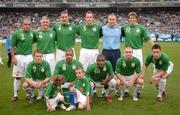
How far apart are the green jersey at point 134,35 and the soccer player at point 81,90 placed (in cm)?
218

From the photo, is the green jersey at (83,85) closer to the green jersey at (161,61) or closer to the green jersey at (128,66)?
the green jersey at (128,66)

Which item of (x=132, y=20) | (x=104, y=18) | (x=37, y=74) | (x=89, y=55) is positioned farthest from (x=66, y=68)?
(x=104, y=18)

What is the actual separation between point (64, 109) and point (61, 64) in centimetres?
125

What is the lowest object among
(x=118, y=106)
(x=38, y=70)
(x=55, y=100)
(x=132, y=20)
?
(x=118, y=106)

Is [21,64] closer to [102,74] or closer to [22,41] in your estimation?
[22,41]

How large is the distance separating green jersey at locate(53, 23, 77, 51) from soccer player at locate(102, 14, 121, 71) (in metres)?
0.91

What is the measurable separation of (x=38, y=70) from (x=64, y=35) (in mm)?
1472

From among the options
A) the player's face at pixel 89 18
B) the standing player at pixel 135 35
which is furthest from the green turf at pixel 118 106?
the player's face at pixel 89 18

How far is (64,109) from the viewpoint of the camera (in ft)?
33.6

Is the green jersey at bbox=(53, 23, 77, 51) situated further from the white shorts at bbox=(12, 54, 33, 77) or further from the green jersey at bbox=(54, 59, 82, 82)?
the green jersey at bbox=(54, 59, 82, 82)

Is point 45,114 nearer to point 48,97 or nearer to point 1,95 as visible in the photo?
point 48,97

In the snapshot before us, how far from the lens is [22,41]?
11.5 metres

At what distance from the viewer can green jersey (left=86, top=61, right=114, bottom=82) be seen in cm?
1104

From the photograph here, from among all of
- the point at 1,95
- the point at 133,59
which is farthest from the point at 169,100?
the point at 1,95
